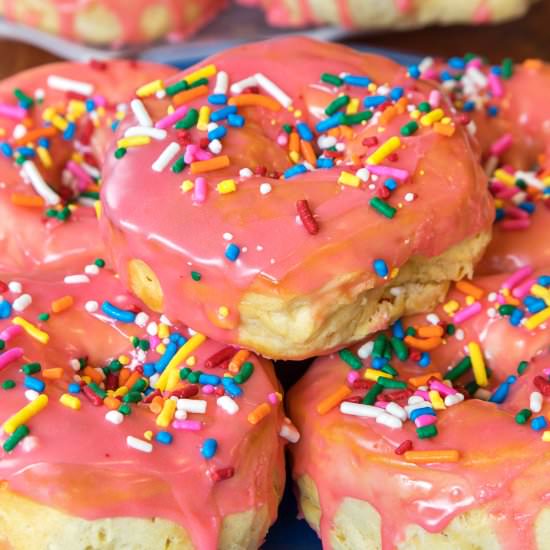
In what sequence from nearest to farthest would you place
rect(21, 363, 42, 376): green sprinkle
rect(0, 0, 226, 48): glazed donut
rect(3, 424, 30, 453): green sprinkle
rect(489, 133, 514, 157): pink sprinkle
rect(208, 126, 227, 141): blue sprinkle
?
1. rect(3, 424, 30, 453): green sprinkle
2. rect(21, 363, 42, 376): green sprinkle
3. rect(208, 126, 227, 141): blue sprinkle
4. rect(489, 133, 514, 157): pink sprinkle
5. rect(0, 0, 226, 48): glazed donut

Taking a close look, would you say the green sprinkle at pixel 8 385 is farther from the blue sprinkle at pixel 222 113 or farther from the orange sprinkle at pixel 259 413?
the blue sprinkle at pixel 222 113

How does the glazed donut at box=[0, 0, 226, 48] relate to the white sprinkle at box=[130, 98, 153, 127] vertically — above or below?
below

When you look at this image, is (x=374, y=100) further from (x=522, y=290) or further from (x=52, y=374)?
(x=52, y=374)

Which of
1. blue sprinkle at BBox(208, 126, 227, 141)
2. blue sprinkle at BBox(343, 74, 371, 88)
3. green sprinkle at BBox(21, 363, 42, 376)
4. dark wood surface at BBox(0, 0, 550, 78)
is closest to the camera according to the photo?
green sprinkle at BBox(21, 363, 42, 376)

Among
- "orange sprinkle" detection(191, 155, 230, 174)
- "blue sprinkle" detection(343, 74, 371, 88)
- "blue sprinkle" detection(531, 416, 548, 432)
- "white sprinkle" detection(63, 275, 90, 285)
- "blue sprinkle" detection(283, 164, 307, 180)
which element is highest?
"blue sprinkle" detection(343, 74, 371, 88)

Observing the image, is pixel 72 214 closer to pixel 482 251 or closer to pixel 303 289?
pixel 303 289

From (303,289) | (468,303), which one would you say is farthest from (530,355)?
(303,289)

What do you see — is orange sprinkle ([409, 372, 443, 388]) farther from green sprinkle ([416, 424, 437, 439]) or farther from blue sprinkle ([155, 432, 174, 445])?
blue sprinkle ([155, 432, 174, 445])

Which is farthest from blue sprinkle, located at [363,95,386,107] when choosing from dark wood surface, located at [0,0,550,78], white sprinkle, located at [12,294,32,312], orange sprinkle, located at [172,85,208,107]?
dark wood surface, located at [0,0,550,78]
